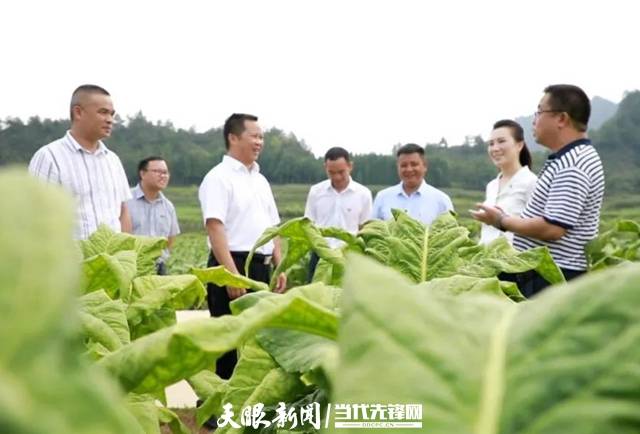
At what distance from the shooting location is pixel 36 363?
233 millimetres

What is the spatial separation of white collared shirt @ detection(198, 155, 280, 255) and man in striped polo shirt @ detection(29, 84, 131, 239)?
47 cm

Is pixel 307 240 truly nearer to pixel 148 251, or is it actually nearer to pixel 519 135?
pixel 148 251

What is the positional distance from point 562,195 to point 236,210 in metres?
1.75

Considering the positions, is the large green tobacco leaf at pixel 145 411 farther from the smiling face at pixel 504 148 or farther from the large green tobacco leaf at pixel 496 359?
the smiling face at pixel 504 148

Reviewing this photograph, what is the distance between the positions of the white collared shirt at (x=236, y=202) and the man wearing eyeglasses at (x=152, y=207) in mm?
1291

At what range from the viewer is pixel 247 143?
4172 millimetres

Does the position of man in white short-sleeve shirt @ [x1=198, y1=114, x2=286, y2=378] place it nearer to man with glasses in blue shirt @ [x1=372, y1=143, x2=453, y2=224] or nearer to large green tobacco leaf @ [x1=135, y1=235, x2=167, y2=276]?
man with glasses in blue shirt @ [x1=372, y1=143, x2=453, y2=224]

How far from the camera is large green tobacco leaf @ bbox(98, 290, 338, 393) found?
51 centimetres

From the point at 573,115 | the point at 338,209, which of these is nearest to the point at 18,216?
the point at 573,115

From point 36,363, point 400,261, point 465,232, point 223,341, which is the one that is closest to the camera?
point 36,363

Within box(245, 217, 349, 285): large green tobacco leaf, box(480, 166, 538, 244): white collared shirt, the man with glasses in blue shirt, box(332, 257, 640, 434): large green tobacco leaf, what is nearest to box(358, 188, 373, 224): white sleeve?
the man with glasses in blue shirt

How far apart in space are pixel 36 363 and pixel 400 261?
4.11ft

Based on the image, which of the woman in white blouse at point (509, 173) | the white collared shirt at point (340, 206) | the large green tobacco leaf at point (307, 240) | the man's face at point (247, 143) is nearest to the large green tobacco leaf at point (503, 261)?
the large green tobacco leaf at point (307, 240)

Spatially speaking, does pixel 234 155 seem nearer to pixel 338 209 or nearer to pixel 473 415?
pixel 338 209
